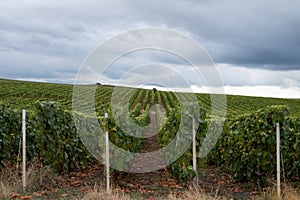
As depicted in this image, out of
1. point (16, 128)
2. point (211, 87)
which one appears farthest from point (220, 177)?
point (16, 128)

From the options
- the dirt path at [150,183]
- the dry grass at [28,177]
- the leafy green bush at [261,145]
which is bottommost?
the dirt path at [150,183]

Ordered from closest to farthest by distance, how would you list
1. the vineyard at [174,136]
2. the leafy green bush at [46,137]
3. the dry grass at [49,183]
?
the dry grass at [49,183] < the vineyard at [174,136] < the leafy green bush at [46,137]

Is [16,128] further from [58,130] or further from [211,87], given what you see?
[211,87]

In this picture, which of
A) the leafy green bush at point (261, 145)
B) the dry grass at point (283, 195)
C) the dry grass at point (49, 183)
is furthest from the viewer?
the leafy green bush at point (261, 145)

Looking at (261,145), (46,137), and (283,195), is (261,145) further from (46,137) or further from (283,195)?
(46,137)

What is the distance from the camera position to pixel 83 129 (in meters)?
12.3

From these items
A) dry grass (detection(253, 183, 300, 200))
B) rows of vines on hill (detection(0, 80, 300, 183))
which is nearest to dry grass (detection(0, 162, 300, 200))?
dry grass (detection(253, 183, 300, 200))

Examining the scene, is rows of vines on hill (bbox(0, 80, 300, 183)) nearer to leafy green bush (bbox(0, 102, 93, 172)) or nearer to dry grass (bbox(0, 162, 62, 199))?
leafy green bush (bbox(0, 102, 93, 172))

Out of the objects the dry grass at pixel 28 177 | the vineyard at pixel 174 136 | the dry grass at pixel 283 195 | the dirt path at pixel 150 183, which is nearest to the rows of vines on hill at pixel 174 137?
the vineyard at pixel 174 136

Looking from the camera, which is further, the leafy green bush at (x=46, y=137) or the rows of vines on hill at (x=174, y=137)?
the leafy green bush at (x=46, y=137)

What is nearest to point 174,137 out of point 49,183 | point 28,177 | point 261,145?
point 261,145

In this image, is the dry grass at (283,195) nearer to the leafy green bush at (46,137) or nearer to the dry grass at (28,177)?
the dry grass at (28,177)

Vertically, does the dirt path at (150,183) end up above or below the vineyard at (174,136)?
below

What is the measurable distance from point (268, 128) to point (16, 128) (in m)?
6.98
